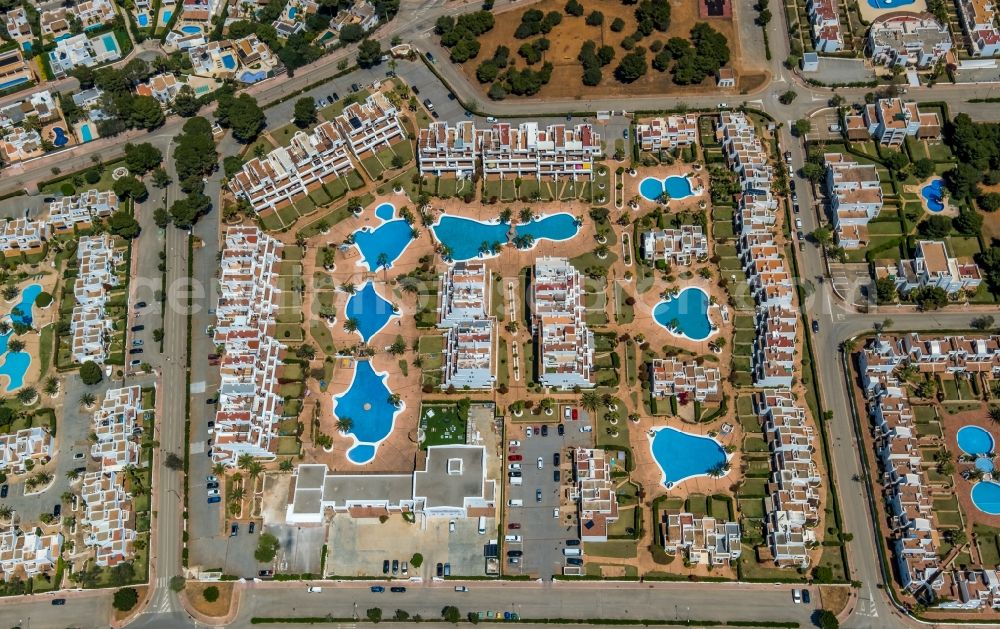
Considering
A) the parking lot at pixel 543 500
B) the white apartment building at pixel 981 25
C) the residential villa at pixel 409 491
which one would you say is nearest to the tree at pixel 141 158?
the residential villa at pixel 409 491

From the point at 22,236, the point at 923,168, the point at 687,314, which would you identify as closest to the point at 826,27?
the point at 923,168

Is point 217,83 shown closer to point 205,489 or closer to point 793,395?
point 205,489

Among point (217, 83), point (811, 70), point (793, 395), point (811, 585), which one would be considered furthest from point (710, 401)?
point (217, 83)

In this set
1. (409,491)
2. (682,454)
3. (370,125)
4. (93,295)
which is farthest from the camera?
(370,125)

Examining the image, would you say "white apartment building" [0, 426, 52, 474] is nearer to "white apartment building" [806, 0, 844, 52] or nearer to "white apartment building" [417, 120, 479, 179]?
"white apartment building" [417, 120, 479, 179]

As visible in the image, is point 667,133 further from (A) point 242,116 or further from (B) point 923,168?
(A) point 242,116
